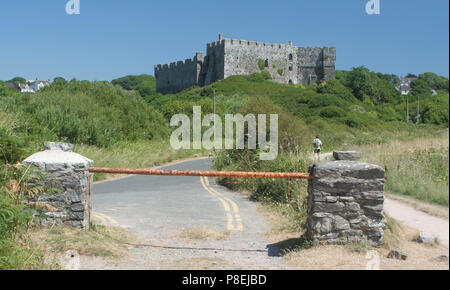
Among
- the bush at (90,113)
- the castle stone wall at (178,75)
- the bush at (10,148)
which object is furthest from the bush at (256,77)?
the bush at (10,148)

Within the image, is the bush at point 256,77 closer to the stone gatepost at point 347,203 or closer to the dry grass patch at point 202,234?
the dry grass patch at point 202,234

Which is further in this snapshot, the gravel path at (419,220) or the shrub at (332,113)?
the shrub at (332,113)

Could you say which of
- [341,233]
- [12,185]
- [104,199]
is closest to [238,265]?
[341,233]

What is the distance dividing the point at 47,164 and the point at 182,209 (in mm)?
5292

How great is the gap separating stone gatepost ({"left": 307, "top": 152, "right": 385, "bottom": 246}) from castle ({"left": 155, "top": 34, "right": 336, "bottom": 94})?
80484mm

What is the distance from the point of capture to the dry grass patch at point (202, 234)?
894 cm

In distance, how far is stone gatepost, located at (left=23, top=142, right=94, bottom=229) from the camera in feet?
24.6

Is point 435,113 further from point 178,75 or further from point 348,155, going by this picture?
point 348,155

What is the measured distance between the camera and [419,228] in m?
7.87

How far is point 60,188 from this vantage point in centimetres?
758

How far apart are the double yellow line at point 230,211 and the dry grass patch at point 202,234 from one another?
0.66 meters

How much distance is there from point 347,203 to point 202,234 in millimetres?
3092

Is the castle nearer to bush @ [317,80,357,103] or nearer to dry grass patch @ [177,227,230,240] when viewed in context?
bush @ [317,80,357,103]

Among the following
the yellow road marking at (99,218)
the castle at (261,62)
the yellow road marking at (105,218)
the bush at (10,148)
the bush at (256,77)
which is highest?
the castle at (261,62)
